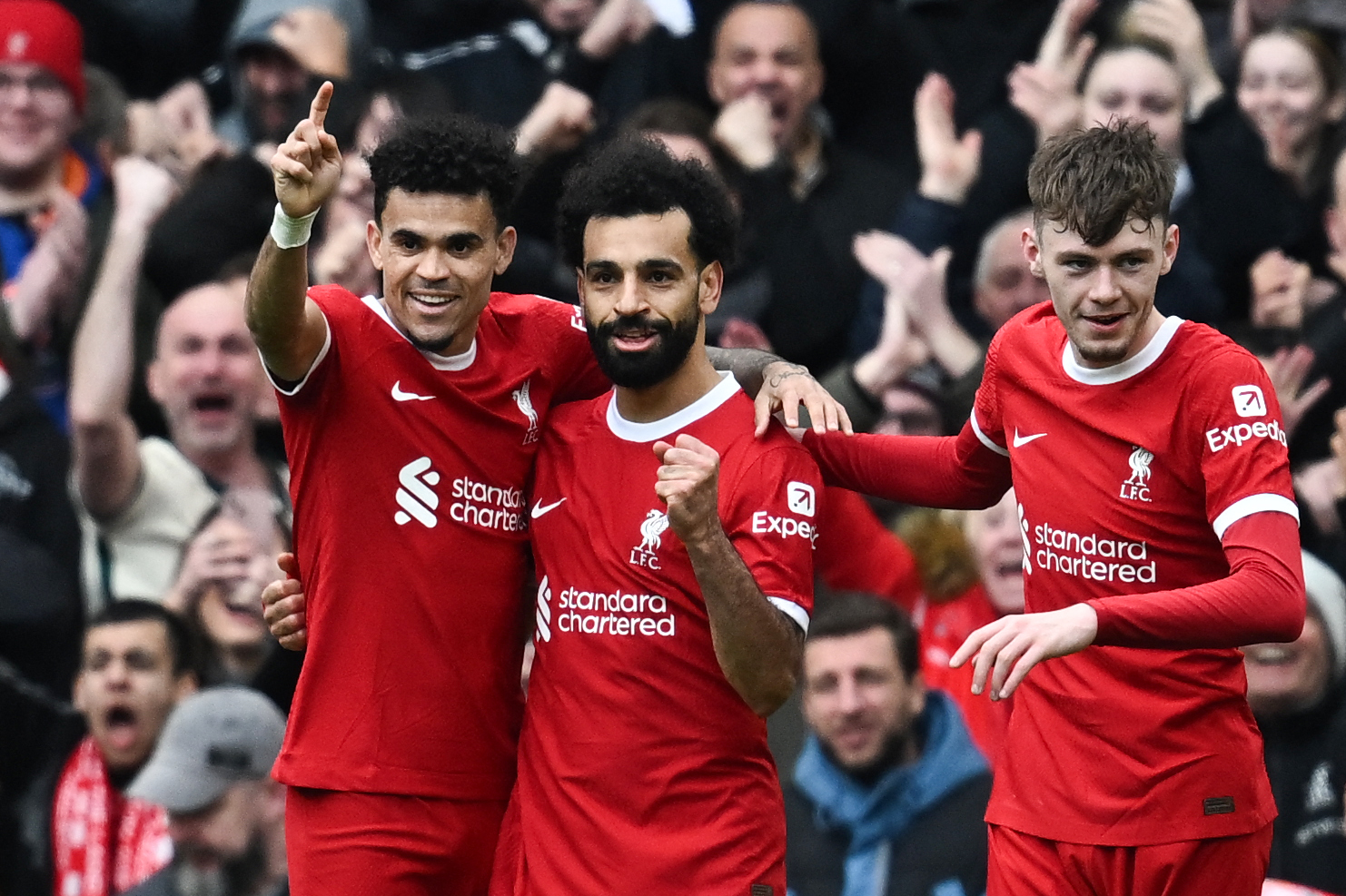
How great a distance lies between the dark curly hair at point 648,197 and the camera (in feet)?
13.3

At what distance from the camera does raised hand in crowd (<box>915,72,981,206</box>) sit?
22.3 ft

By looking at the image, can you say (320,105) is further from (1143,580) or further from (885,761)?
(885,761)

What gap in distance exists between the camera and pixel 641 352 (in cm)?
396

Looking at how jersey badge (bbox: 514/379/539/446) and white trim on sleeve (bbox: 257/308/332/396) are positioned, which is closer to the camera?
white trim on sleeve (bbox: 257/308/332/396)

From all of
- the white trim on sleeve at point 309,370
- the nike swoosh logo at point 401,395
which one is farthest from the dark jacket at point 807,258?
the white trim on sleeve at point 309,370

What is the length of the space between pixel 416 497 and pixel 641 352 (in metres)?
0.57

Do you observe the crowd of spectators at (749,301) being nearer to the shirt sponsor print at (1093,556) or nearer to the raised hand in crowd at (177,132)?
the raised hand in crowd at (177,132)

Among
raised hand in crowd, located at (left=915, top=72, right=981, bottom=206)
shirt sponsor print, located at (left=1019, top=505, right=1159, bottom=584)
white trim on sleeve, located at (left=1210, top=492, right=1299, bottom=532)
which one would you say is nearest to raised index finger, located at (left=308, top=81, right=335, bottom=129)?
shirt sponsor print, located at (left=1019, top=505, right=1159, bottom=584)

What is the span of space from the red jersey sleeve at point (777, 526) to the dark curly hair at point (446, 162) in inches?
30.6

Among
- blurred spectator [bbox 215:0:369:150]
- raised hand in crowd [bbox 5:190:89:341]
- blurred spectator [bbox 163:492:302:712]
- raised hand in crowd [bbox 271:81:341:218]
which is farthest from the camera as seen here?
blurred spectator [bbox 215:0:369:150]

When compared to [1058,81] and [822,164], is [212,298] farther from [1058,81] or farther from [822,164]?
[1058,81]

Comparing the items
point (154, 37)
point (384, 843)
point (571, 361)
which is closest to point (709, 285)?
point (571, 361)

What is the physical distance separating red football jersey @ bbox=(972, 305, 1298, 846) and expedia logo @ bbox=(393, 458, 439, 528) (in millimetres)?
1242

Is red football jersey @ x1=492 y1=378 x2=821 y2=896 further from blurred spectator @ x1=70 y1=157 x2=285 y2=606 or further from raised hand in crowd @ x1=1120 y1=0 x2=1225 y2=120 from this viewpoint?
raised hand in crowd @ x1=1120 y1=0 x2=1225 y2=120
